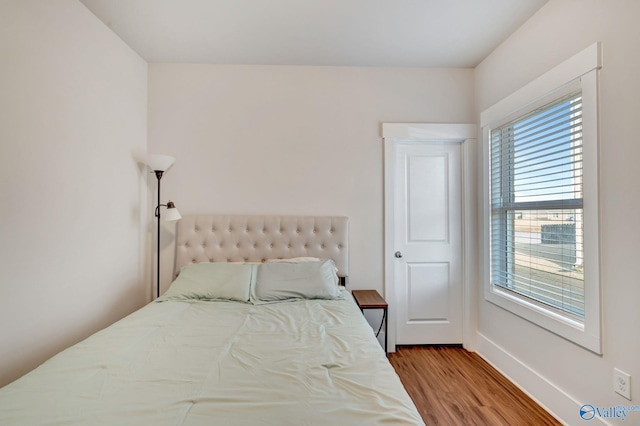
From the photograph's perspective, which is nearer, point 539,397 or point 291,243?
point 539,397

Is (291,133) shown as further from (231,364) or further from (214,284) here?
(231,364)

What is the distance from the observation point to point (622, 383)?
1374mm

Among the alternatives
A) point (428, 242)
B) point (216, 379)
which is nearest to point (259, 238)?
point (216, 379)

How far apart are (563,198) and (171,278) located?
Result: 320 cm

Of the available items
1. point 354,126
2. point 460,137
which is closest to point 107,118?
point 354,126

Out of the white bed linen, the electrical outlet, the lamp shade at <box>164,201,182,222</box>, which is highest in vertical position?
the lamp shade at <box>164,201,182,222</box>

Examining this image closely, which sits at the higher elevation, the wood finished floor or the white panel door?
the white panel door

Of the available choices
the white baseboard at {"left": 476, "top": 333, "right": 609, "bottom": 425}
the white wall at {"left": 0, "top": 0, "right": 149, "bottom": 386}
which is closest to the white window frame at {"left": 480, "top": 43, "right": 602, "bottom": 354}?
the white baseboard at {"left": 476, "top": 333, "right": 609, "bottom": 425}

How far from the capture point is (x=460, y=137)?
8.55ft

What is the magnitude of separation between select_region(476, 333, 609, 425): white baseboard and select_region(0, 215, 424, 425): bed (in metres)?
1.32

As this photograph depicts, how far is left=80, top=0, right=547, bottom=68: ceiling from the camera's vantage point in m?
1.84

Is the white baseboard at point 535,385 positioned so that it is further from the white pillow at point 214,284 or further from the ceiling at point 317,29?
the ceiling at point 317,29

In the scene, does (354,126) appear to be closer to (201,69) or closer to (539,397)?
(201,69)

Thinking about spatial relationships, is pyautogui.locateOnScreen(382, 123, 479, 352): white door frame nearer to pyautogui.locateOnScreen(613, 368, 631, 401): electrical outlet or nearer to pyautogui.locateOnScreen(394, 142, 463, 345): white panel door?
pyautogui.locateOnScreen(394, 142, 463, 345): white panel door
